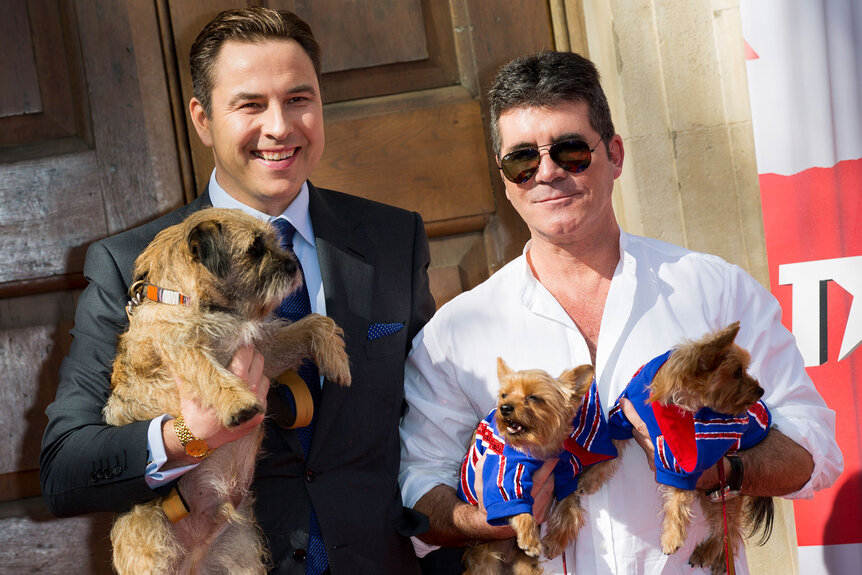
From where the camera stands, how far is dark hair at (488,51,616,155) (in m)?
2.62

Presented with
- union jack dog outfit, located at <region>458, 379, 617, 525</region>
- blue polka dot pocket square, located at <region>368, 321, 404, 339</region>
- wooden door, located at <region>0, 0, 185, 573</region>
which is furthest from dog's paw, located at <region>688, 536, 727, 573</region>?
wooden door, located at <region>0, 0, 185, 573</region>

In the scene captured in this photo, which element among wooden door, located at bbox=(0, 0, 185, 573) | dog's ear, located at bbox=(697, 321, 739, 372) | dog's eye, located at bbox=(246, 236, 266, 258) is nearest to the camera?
dog's ear, located at bbox=(697, 321, 739, 372)

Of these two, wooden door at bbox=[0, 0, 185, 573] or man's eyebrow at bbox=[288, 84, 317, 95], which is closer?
man's eyebrow at bbox=[288, 84, 317, 95]

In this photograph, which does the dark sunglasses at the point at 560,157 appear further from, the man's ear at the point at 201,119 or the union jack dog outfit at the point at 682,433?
the man's ear at the point at 201,119

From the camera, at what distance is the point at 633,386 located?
226 centimetres

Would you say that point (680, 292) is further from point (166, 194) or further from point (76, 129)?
point (76, 129)

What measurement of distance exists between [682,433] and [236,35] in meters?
1.90

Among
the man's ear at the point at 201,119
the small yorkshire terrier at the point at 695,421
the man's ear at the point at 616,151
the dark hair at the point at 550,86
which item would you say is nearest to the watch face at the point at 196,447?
the man's ear at the point at 201,119

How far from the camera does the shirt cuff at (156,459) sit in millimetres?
2242

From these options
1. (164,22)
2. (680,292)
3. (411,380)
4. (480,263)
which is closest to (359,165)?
(480,263)

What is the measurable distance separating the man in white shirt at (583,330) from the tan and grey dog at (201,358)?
0.48m

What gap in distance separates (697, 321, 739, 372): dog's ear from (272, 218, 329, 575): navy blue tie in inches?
47.8

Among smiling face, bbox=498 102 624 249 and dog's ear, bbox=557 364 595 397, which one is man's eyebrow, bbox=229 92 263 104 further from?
dog's ear, bbox=557 364 595 397

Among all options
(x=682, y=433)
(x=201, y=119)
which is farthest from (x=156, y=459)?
(x=682, y=433)
